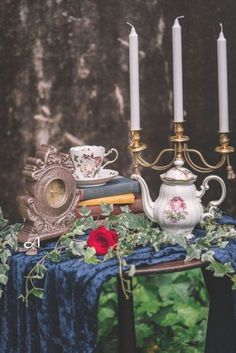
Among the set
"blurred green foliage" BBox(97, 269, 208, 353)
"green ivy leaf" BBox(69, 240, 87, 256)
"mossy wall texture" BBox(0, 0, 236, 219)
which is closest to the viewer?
"green ivy leaf" BBox(69, 240, 87, 256)

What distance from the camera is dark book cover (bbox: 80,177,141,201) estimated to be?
6.81ft

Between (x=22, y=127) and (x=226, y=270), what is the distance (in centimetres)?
143

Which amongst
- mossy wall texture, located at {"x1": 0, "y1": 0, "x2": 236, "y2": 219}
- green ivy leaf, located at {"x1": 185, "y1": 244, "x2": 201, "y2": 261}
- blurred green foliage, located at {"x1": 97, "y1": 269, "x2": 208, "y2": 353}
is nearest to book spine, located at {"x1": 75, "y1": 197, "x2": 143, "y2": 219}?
green ivy leaf, located at {"x1": 185, "y1": 244, "x2": 201, "y2": 261}

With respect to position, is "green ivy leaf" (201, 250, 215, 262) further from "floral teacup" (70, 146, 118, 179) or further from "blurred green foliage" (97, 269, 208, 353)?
"blurred green foliage" (97, 269, 208, 353)

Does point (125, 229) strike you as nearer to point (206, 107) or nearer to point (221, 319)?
point (221, 319)

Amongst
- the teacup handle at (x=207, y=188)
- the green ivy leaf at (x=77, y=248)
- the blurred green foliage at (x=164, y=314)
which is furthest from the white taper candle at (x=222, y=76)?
the blurred green foliage at (x=164, y=314)

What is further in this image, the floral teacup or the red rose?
the floral teacup

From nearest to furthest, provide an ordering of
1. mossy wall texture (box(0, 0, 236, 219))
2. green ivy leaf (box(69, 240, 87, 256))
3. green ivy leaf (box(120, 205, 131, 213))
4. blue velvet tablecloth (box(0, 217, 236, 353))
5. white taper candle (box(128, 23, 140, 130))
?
blue velvet tablecloth (box(0, 217, 236, 353)), green ivy leaf (box(69, 240, 87, 256)), white taper candle (box(128, 23, 140, 130)), green ivy leaf (box(120, 205, 131, 213)), mossy wall texture (box(0, 0, 236, 219))

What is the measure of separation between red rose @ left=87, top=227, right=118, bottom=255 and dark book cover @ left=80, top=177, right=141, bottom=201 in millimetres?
241

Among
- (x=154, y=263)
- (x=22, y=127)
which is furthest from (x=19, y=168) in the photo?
(x=154, y=263)

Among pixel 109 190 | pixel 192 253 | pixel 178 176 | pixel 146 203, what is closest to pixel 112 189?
pixel 109 190

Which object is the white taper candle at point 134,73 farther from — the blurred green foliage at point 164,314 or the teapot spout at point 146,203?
the blurred green foliage at point 164,314

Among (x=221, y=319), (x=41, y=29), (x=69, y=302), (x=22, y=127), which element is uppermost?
(x=41, y=29)

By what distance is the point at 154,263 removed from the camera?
69.2 inches
